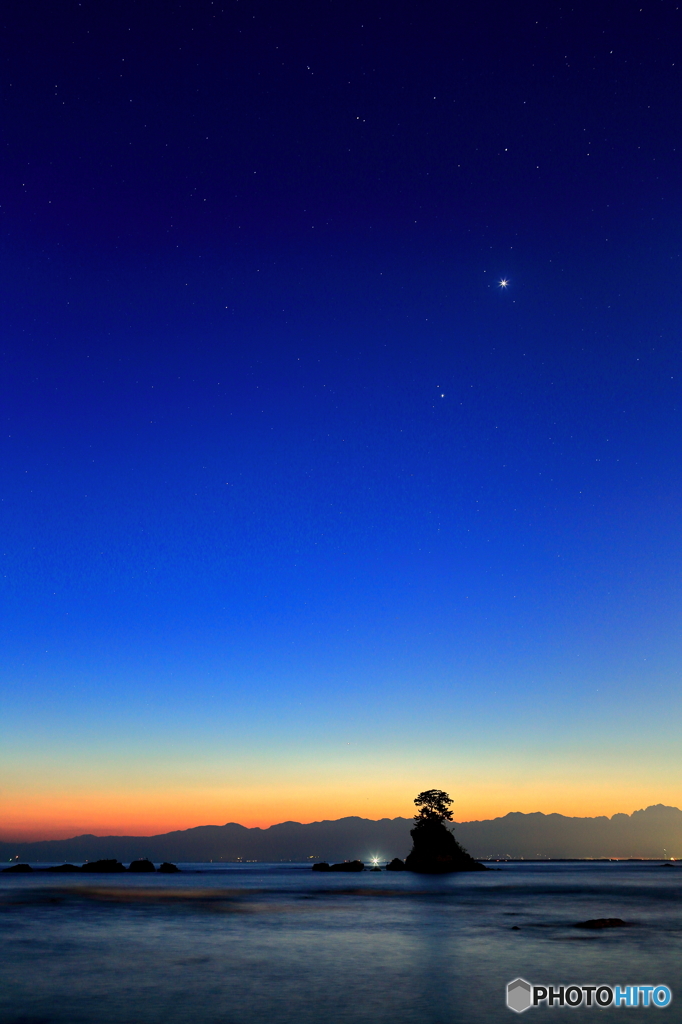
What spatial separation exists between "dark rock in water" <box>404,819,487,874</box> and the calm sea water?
49.1 m

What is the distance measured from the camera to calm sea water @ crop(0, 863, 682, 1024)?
73.3ft

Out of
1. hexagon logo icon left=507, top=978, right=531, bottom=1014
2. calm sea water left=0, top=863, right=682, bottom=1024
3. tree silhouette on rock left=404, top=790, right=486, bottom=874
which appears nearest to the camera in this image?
calm sea water left=0, top=863, right=682, bottom=1024

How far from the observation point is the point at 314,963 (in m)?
31.5

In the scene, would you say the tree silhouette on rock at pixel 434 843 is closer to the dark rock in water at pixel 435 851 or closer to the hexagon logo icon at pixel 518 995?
the dark rock in water at pixel 435 851

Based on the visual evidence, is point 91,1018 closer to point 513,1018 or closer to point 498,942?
point 513,1018

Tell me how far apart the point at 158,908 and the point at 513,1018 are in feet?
162

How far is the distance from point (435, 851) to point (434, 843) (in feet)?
9.06

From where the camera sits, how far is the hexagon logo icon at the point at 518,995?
74.5ft

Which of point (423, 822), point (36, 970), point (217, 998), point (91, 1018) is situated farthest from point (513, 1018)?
point (423, 822)

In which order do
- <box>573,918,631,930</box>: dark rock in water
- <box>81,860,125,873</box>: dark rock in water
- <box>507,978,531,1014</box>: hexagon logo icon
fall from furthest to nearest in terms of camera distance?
<box>81,860,125,873</box>: dark rock in water, <box>573,918,631,930</box>: dark rock in water, <box>507,978,531,1014</box>: hexagon logo icon

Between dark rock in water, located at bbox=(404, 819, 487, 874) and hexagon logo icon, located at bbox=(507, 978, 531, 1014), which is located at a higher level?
hexagon logo icon, located at bbox=(507, 978, 531, 1014)

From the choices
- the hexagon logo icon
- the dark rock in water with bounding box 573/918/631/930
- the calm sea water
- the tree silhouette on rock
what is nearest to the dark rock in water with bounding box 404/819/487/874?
the tree silhouette on rock

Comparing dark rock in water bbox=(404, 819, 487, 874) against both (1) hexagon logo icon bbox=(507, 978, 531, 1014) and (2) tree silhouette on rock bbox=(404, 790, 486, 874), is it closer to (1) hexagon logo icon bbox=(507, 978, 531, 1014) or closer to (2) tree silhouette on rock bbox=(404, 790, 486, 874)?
(2) tree silhouette on rock bbox=(404, 790, 486, 874)

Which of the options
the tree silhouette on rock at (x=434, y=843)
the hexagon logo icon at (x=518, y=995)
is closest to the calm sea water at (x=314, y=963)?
the hexagon logo icon at (x=518, y=995)
